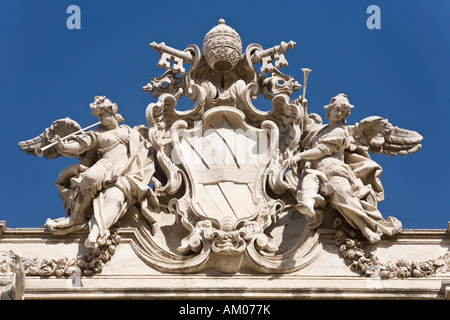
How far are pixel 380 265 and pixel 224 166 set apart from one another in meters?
2.54

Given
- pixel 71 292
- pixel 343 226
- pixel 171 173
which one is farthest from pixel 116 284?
pixel 343 226

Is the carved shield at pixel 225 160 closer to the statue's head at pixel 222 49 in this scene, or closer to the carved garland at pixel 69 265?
the statue's head at pixel 222 49

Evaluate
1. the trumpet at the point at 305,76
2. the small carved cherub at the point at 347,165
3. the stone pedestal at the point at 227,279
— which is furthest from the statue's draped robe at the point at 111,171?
the trumpet at the point at 305,76

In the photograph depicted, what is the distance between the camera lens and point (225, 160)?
18.1 meters

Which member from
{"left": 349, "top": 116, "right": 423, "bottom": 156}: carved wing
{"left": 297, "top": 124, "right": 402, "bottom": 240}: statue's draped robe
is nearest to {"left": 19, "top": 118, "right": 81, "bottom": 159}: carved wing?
{"left": 297, "top": 124, "right": 402, "bottom": 240}: statue's draped robe

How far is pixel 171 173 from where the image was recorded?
17.8m

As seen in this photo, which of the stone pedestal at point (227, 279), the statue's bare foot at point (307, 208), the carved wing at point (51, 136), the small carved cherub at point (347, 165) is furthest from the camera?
the carved wing at point (51, 136)

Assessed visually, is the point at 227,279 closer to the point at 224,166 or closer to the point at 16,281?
the point at 224,166

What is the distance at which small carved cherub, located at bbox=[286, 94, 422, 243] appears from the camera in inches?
678

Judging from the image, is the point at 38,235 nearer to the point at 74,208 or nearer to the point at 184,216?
the point at 74,208

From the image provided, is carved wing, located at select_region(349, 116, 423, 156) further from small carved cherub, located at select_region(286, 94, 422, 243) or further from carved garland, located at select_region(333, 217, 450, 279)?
carved garland, located at select_region(333, 217, 450, 279)

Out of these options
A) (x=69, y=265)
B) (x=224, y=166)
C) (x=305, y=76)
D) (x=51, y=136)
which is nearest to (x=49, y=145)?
(x=51, y=136)

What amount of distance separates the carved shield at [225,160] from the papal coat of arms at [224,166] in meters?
0.01

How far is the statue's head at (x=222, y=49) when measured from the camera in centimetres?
1878
